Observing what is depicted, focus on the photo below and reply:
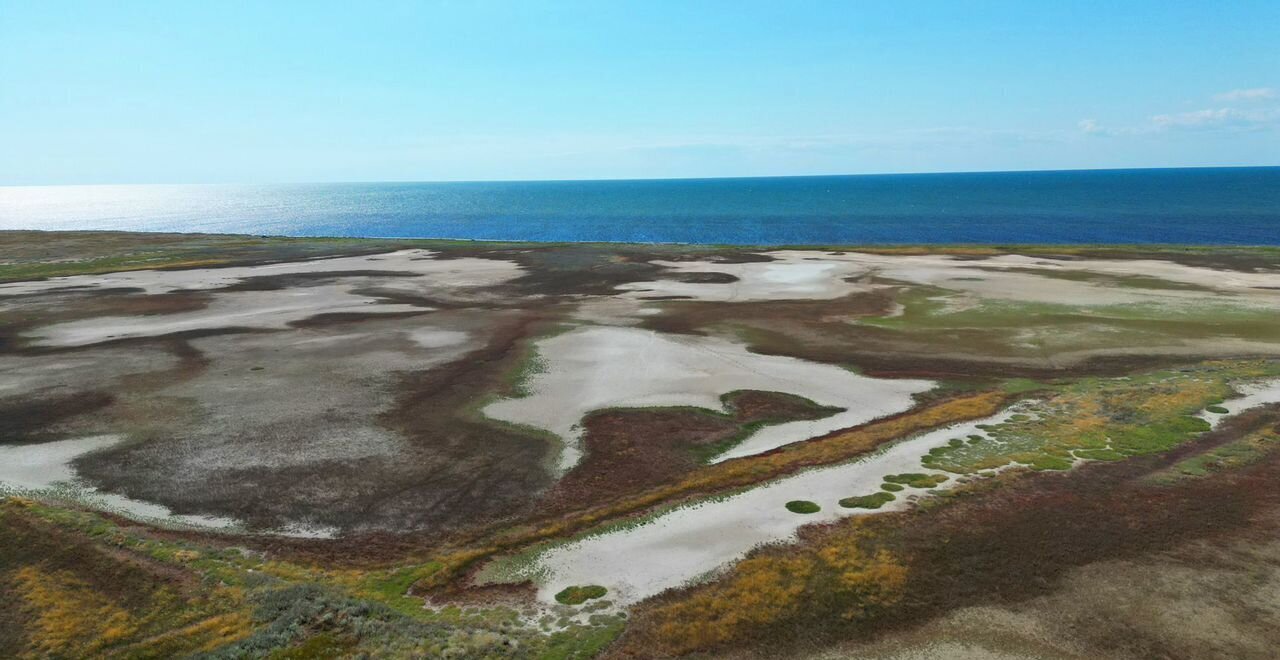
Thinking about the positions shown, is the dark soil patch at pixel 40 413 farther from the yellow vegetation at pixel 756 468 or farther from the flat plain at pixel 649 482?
the yellow vegetation at pixel 756 468

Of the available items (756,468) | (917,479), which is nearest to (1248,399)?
(917,479)

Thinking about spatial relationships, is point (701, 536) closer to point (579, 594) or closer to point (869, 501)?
point (579, 594)

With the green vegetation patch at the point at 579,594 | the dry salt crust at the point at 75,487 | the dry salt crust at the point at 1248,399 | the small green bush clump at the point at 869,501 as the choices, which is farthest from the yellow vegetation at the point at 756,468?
the dry salt crust at the point at 1248,399

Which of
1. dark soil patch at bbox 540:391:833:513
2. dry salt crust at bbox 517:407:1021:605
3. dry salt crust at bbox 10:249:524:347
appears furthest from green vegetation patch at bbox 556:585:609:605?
dry salt crust at bbox 10:249:524:347

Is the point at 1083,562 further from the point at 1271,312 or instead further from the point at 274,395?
the point at 1271,312

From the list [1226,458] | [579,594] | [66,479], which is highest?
[1226,458]

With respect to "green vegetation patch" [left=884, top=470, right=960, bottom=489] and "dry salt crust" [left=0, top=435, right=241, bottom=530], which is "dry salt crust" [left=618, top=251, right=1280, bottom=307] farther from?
"dry salt crust" [left=0, top=435, right=241, bottom=530]

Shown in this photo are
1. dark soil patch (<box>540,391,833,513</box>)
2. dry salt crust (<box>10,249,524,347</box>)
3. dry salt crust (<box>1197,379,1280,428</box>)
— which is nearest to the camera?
dark soil patch (<box>540,391,833,513</box>)
